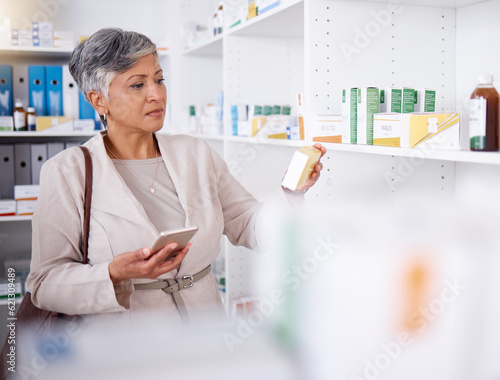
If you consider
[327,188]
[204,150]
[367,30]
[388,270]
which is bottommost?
[388,270]

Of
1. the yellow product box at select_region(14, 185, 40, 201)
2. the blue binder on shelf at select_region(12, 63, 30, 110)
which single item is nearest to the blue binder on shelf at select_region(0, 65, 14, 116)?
the blue binder on shelf at select_region(12, 63, 30, 110)

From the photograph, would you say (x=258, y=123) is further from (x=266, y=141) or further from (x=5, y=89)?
(x=5, y=89)

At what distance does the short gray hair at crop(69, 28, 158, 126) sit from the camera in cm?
155

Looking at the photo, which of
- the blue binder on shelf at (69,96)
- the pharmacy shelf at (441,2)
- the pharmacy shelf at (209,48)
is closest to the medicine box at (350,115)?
the pharmacy shelf at (441,2)

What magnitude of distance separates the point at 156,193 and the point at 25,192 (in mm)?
1729

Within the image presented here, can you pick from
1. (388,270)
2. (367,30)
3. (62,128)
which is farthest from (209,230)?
(62,128)

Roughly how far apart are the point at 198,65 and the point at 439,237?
2421mm

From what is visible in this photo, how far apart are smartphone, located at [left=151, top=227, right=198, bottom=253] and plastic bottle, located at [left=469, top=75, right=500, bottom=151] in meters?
0.66

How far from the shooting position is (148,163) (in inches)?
65.1

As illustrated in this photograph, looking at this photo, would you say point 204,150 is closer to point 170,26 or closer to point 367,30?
point 367,30

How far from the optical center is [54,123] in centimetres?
307

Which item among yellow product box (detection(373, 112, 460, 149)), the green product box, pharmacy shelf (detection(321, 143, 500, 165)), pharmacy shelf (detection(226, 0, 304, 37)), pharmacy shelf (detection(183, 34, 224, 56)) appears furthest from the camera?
pharmacy shelf (detection(183, 34, 224, 56))

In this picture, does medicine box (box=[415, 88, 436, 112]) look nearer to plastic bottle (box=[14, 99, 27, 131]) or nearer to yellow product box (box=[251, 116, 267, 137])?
yellow product box (box=[251, 116, 267, 137])

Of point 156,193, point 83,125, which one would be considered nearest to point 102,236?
point 156,193
